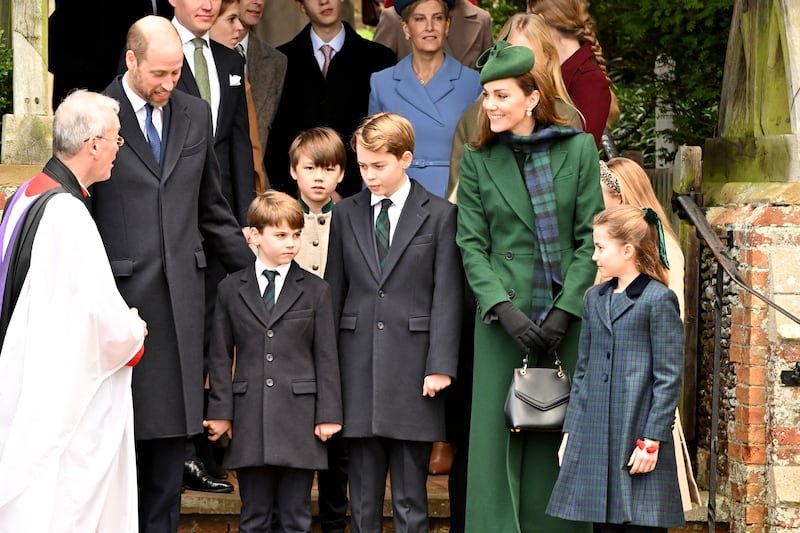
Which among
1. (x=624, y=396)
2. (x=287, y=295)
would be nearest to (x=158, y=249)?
(x=287, y=295)

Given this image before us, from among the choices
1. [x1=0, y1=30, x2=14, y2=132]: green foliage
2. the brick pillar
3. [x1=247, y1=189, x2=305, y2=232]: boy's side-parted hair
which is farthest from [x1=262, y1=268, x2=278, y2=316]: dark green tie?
the brick pillar

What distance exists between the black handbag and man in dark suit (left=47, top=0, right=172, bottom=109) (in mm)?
2811

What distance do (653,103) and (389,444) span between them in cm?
525

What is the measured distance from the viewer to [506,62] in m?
5.79

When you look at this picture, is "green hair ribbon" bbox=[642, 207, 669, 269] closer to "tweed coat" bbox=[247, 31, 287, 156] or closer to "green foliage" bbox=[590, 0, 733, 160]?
"tweed coat" bbox=[247, 31, 287, 156]

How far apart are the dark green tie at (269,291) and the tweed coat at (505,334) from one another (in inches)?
32.0

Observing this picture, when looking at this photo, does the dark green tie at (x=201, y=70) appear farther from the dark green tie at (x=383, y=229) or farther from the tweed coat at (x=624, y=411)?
the tweed coat at (x=624, y=411)

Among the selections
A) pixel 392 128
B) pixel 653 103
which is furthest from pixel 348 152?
pixel 653 103

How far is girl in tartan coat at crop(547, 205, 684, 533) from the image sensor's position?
17.9 ft

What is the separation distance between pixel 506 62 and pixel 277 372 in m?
1.60

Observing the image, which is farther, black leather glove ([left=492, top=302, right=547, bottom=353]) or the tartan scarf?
the tartan scarf

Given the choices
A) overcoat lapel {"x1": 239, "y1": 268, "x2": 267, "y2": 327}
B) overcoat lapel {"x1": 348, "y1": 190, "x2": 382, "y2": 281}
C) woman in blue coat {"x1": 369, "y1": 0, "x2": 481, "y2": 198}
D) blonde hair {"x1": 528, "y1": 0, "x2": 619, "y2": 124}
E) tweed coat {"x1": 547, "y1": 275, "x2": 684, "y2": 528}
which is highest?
blonde hair {"x1": 528, "y1": 0, "x2": 619, "y2": 124}

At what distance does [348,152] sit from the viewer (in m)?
7.69

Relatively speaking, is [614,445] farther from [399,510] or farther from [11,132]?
[11,132]
